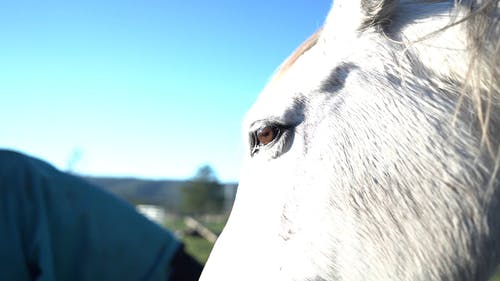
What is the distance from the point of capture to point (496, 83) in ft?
4.86

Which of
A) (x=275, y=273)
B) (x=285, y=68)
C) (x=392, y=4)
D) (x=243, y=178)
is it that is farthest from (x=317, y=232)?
(x=392, y=4)

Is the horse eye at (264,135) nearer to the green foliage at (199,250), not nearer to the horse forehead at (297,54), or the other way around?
the horse forehead at (297,54)

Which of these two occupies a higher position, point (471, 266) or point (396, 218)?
point (396, 218)

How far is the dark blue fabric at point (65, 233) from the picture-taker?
3.60 metres

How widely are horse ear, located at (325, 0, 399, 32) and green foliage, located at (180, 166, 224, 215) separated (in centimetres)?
5761

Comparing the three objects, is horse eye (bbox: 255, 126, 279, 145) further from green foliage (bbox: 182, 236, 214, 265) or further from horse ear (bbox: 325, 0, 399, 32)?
green foliage (bbox: 182, 236, 214, 265)

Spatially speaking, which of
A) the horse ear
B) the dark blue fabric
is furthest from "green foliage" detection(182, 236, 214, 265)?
the horse ear

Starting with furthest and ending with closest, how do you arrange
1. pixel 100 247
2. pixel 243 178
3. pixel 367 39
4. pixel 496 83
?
pixel 100 247 → pixel 243 178 → pixel 367 39 → pixel 496 83

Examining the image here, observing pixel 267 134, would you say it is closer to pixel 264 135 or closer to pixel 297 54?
pixel 264 135

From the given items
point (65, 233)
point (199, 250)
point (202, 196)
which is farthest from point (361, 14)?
point (202, 196)

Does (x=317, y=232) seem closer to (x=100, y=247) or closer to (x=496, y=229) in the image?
(x=496, y=229)

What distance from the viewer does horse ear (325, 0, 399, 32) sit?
5.50 feet

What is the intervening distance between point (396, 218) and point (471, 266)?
305 millimetres

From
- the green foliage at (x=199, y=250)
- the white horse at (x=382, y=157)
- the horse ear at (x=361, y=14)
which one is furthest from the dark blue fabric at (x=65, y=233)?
the green foliage at (x=199, y=250)
